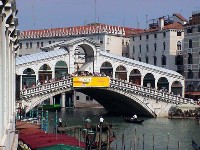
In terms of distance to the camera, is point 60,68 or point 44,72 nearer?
point 60,68

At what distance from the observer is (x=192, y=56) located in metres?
36.9

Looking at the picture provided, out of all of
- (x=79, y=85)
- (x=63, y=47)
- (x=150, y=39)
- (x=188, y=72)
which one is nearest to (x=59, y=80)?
(x=79, y=85)

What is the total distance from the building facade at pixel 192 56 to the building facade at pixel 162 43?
175 centimetres

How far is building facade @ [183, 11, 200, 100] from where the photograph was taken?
36.4 meters

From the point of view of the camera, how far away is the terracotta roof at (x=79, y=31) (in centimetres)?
4656

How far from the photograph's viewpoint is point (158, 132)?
81.6 feet

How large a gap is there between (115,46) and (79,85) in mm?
17249

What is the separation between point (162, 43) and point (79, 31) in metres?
10.3

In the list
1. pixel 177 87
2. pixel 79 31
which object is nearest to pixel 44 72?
pixel 177 87

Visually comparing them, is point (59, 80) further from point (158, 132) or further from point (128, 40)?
point (128, 40)

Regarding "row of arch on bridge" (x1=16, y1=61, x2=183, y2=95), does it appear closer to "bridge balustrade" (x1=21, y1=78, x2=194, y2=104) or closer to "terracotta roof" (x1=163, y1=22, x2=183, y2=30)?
"bridge balustrade" (x1=21, y1=78, x2=194, y2=104)

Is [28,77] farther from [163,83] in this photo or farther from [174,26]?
[174,26]

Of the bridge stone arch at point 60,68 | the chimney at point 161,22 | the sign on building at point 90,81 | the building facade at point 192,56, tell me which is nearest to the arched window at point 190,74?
the building facade at point 192,56

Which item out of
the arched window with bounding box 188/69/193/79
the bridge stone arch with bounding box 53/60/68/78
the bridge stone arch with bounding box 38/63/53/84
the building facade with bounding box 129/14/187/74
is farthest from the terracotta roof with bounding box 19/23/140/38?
the bridge stone arch with bounding box 38/63/53/84
